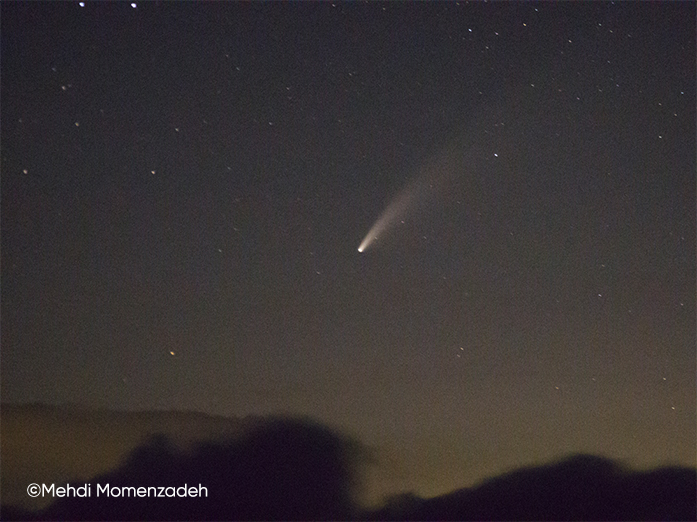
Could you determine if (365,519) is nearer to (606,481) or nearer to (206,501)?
(206,501)

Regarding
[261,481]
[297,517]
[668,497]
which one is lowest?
[668,497]

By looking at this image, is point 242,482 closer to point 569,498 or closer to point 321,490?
point 321,490

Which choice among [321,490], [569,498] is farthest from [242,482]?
[569,498]

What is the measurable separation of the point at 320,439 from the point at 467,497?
1.90 meters

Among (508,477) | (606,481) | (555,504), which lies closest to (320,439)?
(508,477)

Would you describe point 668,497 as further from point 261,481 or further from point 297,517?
point 261,481

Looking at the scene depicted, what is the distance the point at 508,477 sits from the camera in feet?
21.2

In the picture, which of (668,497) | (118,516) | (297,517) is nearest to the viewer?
(118,516)

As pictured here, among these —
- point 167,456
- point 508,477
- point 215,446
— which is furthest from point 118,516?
point 508,477

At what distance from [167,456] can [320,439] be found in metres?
1.79

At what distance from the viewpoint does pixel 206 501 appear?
243 inches

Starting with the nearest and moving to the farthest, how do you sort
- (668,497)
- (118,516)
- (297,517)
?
(118,516) → (297,517) → (668,497)

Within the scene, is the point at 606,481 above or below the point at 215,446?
below

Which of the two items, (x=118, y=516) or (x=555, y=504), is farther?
(x=555, y=504)
